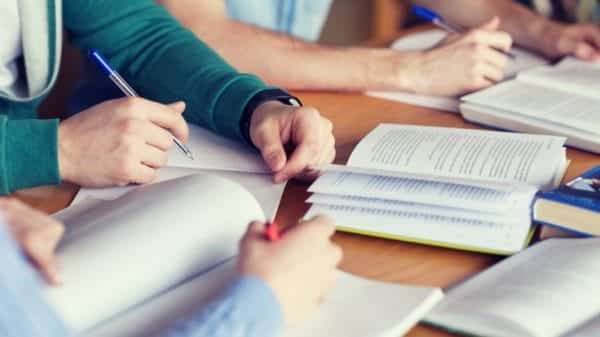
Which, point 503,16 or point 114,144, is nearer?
point 114,144

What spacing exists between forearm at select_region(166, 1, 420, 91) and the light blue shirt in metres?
0.28

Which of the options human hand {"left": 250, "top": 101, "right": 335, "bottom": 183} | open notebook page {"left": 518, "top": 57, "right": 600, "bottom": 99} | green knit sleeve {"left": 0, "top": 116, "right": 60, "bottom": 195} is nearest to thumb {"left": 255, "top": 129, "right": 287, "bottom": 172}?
human hand {"left": 250, "top": 101, "right": 335, "bottom": 183}

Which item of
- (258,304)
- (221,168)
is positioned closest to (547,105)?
(221,168)

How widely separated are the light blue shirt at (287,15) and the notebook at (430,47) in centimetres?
25

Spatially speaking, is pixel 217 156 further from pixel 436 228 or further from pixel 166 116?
pixel 436 228

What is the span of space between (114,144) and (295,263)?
0.37m

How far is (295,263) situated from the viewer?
2.31 feet

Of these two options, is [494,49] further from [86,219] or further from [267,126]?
[86,219]

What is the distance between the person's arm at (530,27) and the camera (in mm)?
1428

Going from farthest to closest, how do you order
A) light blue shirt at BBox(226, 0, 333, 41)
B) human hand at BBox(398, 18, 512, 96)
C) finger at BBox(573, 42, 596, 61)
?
1. light blue shirt at BBox(226, 0, 333, 41)
2. finger at BBox(573, 42, 596, 61)
3. human hand at BBox(398, 18, 512, 96)

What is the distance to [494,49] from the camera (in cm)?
138

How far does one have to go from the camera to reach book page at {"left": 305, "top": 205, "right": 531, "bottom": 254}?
0.83 metres

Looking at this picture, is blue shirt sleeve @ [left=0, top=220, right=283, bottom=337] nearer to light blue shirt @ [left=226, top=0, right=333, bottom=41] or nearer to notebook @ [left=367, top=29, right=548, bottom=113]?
notebook @ [left=367, top=29, right=548, bottom=113]

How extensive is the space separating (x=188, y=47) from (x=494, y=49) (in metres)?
0.48
